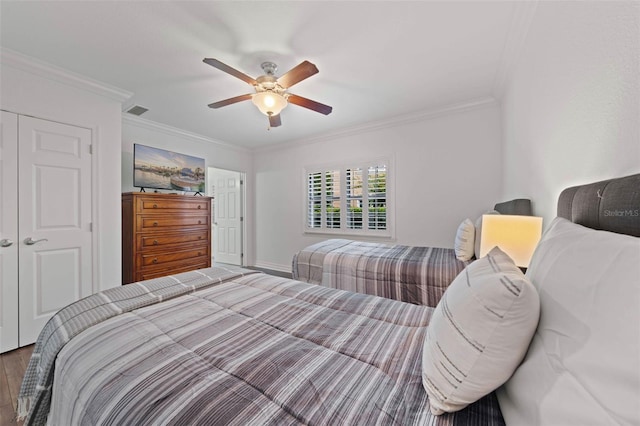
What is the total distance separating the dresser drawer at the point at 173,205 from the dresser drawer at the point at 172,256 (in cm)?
58

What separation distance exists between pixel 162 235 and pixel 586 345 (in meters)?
3.96

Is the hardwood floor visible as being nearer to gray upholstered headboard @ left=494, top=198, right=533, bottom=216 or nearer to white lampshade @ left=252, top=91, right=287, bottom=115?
white lampshade @ left=252, top=91, right=287, bottom=115

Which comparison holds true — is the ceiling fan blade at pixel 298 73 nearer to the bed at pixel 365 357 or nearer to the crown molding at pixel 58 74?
the bed at pixel 365 357

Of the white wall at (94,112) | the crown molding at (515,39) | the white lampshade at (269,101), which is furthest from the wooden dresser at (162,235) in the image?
the crown molding at (515,39)

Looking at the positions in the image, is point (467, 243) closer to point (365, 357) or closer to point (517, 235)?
point (517, 235)

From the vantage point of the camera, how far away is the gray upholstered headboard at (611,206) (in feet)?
2.15

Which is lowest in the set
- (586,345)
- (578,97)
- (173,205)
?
(586,345)

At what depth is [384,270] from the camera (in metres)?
2.32

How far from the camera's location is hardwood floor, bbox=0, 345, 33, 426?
148cm

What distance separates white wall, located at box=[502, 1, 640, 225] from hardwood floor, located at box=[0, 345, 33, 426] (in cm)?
323

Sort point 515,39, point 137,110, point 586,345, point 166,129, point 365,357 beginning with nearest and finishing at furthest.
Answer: point 586,345
point 365,357
point 515,39
point 137,110
point 166,129

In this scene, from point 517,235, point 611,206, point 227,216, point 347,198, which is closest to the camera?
point 611,206

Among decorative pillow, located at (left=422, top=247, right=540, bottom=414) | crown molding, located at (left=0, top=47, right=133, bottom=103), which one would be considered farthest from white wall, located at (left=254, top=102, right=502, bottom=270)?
decorative pillow, located at (left=422, top=247, right=540, bottom=414)

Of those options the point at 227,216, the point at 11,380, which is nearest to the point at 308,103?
the point at 11,380
